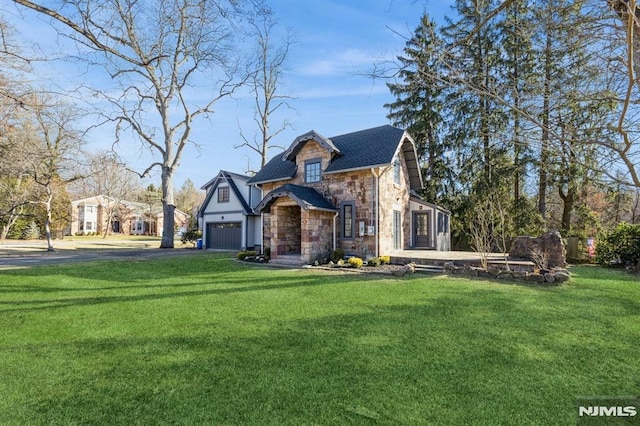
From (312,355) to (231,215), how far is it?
1942 cm

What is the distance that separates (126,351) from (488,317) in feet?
19.4

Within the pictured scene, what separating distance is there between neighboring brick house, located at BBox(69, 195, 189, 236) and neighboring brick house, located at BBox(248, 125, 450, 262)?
1329 inches

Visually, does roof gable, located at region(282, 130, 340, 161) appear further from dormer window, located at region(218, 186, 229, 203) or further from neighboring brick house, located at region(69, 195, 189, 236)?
neighboring brick house, located at region(69, 195, 189, 236)

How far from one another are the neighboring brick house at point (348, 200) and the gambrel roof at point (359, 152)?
0.04 meters

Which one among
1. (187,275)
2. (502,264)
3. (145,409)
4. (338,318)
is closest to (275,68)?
(187,275)

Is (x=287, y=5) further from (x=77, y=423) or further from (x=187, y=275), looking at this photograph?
(x=187, y=275)

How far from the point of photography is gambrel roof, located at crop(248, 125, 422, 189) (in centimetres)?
1398

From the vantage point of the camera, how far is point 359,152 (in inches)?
586

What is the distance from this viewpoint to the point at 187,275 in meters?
10.8

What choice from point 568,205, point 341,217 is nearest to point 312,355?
point 341,217

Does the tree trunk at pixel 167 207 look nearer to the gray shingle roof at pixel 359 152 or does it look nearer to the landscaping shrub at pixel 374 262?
the gray shingle roof at pixel 359 152

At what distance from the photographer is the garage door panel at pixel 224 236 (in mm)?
22328

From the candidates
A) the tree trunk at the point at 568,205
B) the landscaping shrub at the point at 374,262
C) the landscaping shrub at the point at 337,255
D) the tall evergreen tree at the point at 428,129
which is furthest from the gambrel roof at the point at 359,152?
the tree trunk at the point at 568,205

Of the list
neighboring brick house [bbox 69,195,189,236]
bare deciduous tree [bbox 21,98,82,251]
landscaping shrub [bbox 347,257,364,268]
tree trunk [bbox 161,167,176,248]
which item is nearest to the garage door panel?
tree trunk [bbox 161,167,176,248]
